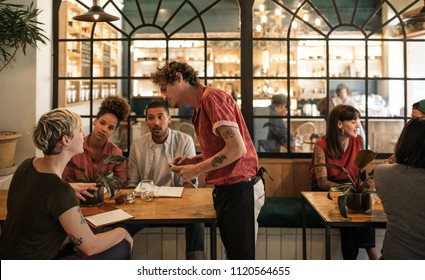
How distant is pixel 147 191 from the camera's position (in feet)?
7.29

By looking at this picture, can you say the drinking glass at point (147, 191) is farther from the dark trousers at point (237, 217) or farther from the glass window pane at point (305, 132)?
the glass window pane at point (305, 132)

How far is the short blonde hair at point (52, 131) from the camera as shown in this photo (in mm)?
1561

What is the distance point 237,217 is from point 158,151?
1.04 meters

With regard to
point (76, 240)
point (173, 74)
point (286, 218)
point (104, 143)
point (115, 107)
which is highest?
point (173, 74)

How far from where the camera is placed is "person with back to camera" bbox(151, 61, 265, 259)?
1905 mm

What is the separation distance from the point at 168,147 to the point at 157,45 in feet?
5.28

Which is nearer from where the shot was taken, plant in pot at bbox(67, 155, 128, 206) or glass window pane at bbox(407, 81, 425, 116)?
plant in pot at bbox(67, 155, 128, 206)

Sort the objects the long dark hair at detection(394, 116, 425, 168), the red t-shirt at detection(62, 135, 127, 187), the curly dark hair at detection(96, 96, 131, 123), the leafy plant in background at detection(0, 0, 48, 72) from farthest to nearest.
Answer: the leafy plant in background at detection(0, 0, 48, 72) → the curly dark hair at detection(96, 96, 131, 123) → the red t-shirt at detection(62, 135, 127, 187) → the long dark hair at detection(394, 116, 425, 168)

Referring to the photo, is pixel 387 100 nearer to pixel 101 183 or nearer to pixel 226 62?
pixel 226 62

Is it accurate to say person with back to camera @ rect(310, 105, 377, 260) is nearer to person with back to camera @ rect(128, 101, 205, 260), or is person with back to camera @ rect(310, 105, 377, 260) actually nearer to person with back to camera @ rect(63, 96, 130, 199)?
person with back to camera @ rect(128, 101, 205, 260)

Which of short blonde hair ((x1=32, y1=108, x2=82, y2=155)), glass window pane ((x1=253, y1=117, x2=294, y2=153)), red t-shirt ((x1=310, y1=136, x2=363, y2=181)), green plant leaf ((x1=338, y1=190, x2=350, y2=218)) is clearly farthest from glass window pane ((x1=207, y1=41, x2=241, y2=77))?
short blonde hair ((x1=32, y1=108, x2=82, y2=155))

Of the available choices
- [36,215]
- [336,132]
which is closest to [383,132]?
[336,132]

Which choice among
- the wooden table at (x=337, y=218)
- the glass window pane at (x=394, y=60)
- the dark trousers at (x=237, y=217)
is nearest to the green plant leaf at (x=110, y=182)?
the dark trousers at (x=237, y=217)
